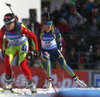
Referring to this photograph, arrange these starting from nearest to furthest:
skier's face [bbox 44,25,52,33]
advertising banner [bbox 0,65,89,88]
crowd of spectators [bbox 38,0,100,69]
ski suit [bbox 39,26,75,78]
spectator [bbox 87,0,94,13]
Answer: skier's face [bbox 44,25,52,33] < ski suit [bbox 39,26,75,78] < advertising banner [bbox 0,65,89,88] < crowd of spectators [bbox 38,0,100,69] < spectator [bbox 87,0,94,13]

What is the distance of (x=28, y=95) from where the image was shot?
6.07 metres

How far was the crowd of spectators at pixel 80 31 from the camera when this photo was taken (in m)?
10.3

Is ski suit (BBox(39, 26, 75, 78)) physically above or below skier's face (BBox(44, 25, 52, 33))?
below

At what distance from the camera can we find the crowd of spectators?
10258mm

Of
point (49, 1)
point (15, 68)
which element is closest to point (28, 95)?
point (15, 68)

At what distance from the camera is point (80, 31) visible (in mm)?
10891

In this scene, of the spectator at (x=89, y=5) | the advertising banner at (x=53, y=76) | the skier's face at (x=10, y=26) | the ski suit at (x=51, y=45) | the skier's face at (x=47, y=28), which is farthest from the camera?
A: the spectator at (x=89, y=5)

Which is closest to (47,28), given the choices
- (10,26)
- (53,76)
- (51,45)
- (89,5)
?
(51,45)

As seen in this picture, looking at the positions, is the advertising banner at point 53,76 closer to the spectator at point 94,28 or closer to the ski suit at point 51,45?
the spectator at point 94,28

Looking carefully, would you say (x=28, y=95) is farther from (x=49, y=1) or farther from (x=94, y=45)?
(x=49, y=1)

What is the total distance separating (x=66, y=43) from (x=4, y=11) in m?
3.77

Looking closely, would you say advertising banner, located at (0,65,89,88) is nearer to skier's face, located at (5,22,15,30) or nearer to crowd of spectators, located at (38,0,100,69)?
crowd of spectators, located at (38,0,100,69)

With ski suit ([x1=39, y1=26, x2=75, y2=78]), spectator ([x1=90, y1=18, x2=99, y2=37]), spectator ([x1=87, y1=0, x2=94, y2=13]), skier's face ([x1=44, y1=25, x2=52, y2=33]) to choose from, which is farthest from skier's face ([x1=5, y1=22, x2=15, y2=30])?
spectator ([x1=87, y1=0, x2=94, y2=13])

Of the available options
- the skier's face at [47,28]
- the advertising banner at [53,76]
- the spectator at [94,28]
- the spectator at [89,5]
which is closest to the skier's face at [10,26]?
the skier's face at [47,28]
